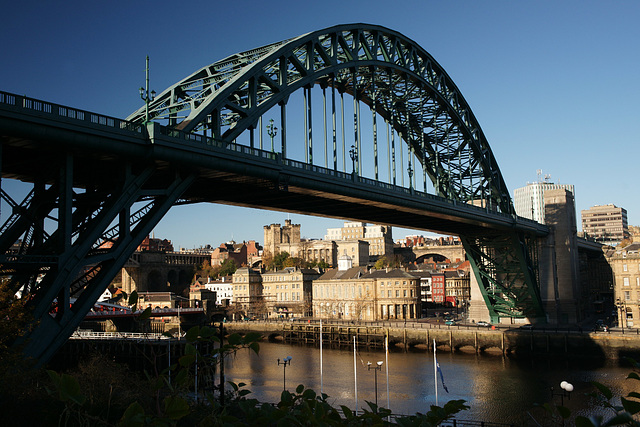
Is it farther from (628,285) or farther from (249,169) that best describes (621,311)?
(249,169)

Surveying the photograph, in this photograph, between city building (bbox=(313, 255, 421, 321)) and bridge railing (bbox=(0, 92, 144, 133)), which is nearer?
bridge railing (bbox=(0, 92, 144, 133))

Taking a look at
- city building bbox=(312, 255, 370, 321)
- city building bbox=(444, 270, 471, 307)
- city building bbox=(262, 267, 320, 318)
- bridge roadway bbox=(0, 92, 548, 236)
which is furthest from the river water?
city building bbox=(444, 270, 471, 307)

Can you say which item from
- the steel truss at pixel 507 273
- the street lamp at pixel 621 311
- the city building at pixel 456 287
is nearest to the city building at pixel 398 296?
the steel truss at pixel 507 273

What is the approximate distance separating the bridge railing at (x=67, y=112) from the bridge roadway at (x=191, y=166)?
4 cm

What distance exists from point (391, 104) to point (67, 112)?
41.5 m

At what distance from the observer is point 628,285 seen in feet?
238

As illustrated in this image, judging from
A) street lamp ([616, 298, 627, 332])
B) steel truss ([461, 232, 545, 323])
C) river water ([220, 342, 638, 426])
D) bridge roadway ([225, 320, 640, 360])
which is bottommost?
river water ([220, 342, 638, 426])

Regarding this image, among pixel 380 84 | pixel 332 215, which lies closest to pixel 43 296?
pixel 332 215

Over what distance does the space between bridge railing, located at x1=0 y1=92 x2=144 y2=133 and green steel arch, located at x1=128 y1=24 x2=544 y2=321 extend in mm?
1768

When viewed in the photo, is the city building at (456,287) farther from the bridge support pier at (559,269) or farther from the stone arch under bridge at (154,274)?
the stone arch under bridge at (154,274)

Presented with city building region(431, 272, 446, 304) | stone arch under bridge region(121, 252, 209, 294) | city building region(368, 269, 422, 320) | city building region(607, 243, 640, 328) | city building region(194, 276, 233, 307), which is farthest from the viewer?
stone arch under bridge region(121, 252, 209, 294)

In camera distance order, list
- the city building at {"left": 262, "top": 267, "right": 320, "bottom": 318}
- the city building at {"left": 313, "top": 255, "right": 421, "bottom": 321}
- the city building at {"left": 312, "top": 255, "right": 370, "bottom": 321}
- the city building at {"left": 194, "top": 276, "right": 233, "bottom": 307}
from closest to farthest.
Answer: the city building at {"left": 313, "top": 255, "right": 421, "bottom": 321} < the city building at {"left": 312, "top": 255, "right": 370, "bottom": 321} < the city building at {"left": 262, "top": 267, "right": 320, "bottom": 318} < the city building at {"left": 194, "top": 276, "right": 233, "bottom": 307}

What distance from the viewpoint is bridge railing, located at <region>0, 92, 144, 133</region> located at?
75.8 feet

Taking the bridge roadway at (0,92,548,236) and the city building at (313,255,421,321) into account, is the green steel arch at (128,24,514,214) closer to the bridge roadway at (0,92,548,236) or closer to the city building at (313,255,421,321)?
the bridge roadway at (0,92,548,236)
